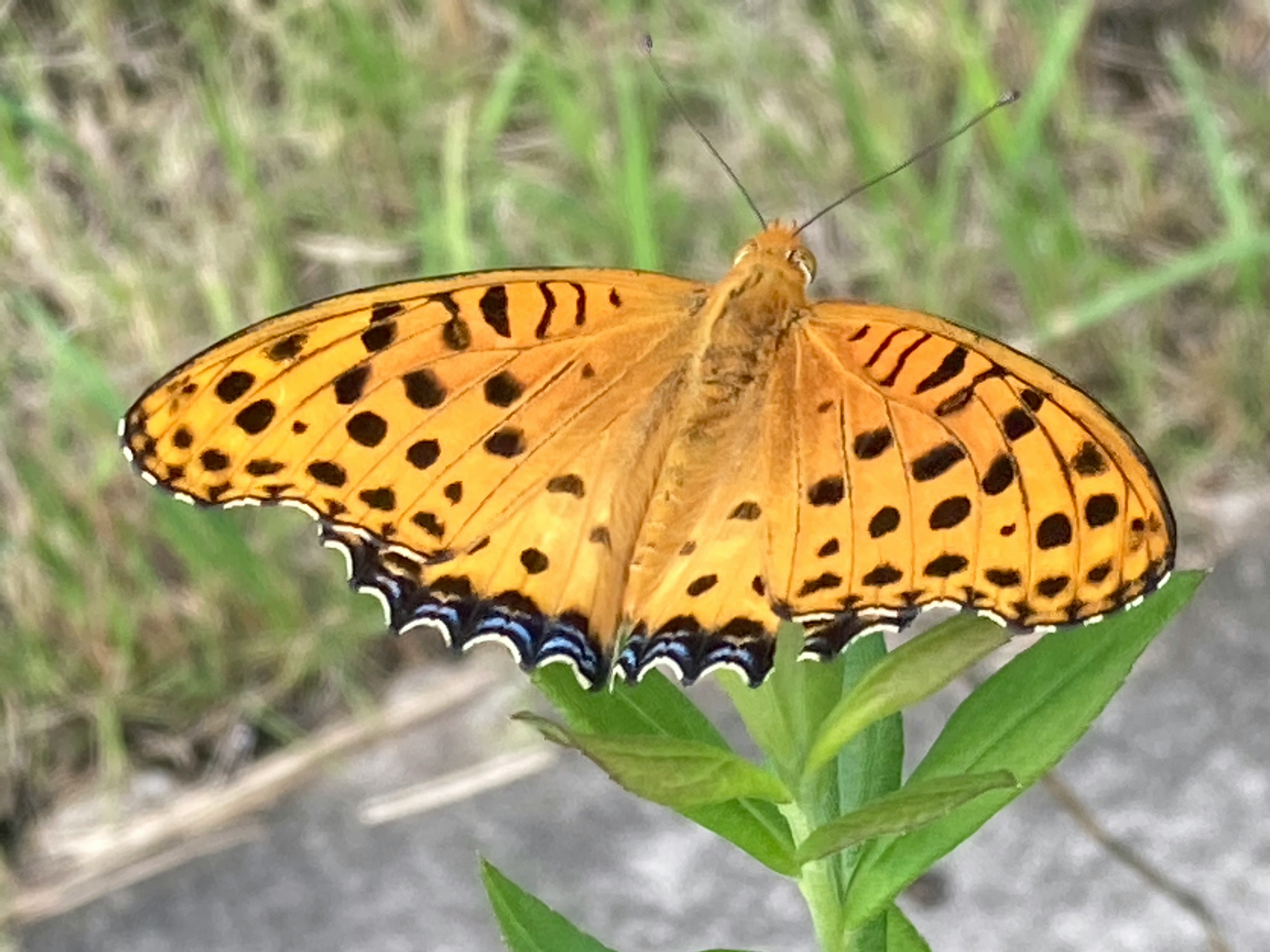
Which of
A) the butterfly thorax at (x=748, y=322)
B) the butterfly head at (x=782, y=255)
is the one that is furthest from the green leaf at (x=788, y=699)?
the butterfly head at (x=782, y=255)

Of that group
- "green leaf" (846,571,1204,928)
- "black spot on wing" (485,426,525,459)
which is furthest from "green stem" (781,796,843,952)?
"black spot on wing" (485,426,525,459)

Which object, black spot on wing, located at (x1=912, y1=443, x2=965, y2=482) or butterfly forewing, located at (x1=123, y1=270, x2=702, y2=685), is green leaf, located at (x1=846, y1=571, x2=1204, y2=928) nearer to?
black spot on wing, located at (x1=912, y1=443, x2=965, y2=482)

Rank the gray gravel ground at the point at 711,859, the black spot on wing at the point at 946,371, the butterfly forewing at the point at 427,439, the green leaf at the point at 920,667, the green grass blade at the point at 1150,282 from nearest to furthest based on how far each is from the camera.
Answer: the green leaf at the point at 920,667 < the black spot on wing at the point at 946,371 < the butterfly forewing at the point at 427,439 < the gray gravel ground at the point at 711,859 < the green grass blade at the point at 1150,282

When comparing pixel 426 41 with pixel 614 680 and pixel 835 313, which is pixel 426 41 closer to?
pixel 835 313

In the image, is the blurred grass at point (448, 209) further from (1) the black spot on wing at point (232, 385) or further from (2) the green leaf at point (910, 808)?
(2) the green leaf at point (910, 808)

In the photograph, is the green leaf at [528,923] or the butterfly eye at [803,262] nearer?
the green leaf at [528,923]

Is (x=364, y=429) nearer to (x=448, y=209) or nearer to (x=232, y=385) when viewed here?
(x=232, y=385)

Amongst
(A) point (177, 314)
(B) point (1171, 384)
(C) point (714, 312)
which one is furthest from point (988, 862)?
(A) point (177, 314)
